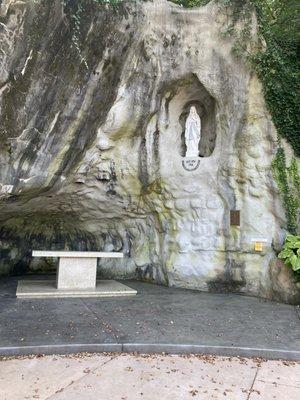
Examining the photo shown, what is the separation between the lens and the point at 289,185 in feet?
23.0

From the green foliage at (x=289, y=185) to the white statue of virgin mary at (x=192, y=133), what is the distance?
1.75m

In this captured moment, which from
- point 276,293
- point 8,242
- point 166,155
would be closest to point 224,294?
point 276,293

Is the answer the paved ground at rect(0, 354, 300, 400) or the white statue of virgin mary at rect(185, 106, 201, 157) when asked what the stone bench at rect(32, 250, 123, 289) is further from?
the paved ground at rect(0, 354, 300, 400)

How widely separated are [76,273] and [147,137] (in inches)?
125

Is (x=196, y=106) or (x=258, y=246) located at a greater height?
(x=196, y=106)

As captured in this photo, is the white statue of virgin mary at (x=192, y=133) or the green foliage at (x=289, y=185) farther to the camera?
the white statue of virgin mary at (x=192, y=133)

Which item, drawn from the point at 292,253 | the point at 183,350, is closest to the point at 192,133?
the point at 292,253

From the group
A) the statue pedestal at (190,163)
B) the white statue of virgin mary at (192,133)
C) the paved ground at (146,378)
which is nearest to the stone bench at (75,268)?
the statue pedestal at (190,163)

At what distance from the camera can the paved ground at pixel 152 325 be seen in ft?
13.5

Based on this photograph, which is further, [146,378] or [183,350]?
[183,350]

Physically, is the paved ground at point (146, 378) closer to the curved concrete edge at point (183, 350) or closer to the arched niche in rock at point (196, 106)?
the curved concrete edge at point (183, 350)

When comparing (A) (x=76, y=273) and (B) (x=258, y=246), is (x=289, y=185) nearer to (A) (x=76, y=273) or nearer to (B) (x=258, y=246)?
(B) (x=258, y=246)

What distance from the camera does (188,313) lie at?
5711 mm

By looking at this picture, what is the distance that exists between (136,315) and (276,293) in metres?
2.94
